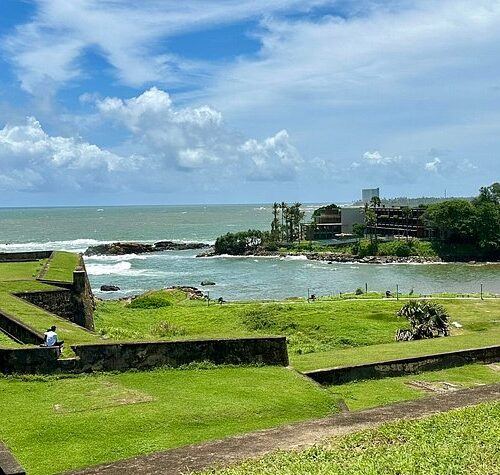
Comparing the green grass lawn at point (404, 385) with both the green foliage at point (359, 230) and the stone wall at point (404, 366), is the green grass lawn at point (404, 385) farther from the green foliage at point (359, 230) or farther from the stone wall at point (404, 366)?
the green foliage at point (359, 230)

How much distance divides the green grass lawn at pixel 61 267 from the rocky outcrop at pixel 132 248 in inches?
2458

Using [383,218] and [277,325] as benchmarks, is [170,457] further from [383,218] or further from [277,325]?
[383,218]

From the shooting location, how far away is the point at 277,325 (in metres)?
32.3

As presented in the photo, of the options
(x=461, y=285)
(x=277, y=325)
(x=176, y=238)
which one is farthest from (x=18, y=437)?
(x=176, y=238)

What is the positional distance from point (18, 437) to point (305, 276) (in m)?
61.4

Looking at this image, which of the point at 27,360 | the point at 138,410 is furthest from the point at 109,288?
the point at 138,410

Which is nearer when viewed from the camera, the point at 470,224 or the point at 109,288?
the point at 109,288

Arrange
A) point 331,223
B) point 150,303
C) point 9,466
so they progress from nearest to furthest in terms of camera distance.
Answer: point 9,466
point 150,303
point 331,223

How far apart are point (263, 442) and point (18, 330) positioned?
10.4m

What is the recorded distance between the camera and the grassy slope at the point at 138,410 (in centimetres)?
858

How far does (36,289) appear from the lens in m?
23.8

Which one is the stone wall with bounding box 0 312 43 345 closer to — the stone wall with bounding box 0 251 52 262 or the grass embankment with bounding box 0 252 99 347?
the grass embankment with bounding box 0 252 99 347

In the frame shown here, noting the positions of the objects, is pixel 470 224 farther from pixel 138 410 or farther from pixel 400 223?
pixel 138 410

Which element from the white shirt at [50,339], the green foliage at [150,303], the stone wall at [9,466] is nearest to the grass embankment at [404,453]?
the stone wall at [9,466]
